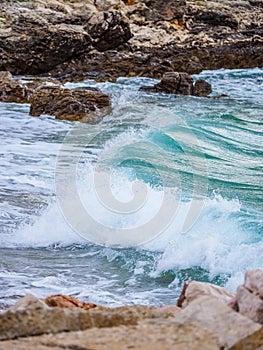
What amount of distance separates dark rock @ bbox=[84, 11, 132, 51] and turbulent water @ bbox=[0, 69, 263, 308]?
25.6ft

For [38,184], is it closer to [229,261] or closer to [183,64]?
[229,261]

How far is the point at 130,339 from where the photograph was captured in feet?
7.61

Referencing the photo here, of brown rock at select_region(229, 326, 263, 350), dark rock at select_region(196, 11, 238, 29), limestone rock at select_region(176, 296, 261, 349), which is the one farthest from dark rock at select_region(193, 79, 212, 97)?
brown rock at select_region(229, 326, 263, 350)

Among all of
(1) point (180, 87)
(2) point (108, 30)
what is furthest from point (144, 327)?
(2) point (108, 30)

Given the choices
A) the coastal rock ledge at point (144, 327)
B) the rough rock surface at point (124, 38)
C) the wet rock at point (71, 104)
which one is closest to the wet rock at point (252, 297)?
the coastal rock ledge at point (144, 327)

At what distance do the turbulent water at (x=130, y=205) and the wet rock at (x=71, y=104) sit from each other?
325 millimetres

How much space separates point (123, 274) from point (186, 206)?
170 centimetres

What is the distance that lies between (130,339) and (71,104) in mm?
11133

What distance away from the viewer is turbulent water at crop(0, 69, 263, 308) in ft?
16.8

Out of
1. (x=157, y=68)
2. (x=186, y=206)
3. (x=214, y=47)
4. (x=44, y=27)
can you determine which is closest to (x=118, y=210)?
(x=186, y=206)

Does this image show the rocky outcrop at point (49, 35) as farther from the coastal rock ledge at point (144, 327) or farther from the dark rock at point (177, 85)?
the coastal rock ledge at point (144, 327)

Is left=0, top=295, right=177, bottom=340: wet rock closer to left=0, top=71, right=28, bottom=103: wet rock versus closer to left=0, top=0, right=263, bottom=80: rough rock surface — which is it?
left=0, top=71, right=28, bottom=103: wet rock

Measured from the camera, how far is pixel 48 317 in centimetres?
252

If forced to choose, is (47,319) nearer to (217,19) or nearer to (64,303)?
(64,303)
